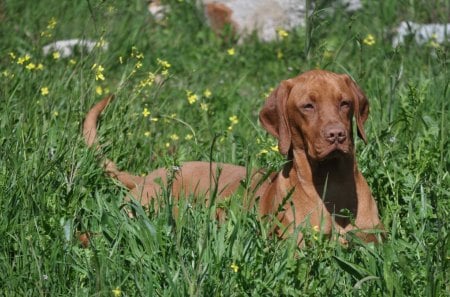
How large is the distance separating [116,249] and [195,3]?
5003 millimetres

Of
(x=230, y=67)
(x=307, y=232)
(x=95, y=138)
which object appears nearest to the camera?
(x=307, y=232)

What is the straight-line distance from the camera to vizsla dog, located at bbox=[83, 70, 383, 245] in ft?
17.1

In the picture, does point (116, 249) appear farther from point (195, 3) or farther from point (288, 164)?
point (195, 3)

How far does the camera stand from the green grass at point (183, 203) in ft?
15.1

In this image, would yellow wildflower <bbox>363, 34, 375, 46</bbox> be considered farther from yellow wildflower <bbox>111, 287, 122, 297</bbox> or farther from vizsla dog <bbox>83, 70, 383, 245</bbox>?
yellow wildflower <bbox>111, 287, 122, 297</bbox>

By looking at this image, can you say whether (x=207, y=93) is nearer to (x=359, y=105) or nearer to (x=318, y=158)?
(x=359, y=105)

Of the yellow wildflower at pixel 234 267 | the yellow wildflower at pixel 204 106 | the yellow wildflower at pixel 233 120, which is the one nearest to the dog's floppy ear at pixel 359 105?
the yellow wildflower at pixel 234 267

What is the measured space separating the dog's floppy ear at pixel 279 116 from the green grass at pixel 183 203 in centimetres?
28

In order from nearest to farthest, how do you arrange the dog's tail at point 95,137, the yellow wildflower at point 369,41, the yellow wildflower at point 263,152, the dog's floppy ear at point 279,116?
the dog's floppy ear at point 279,116 < the yellow wildflower at point 263,152 < the dog's tail at point 95,137 < the yellow wildflower at point 369,41

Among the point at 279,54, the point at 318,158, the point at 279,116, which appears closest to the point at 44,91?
the point at 279,116

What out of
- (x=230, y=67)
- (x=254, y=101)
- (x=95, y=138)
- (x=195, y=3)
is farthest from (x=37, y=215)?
(x=195, y=3)

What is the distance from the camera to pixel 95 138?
6.11 metres

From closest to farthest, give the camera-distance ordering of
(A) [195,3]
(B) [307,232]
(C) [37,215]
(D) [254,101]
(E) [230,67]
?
(B) [307,232] → (C) [37,215] → (D) [254,101] → (E) [230,67] → (A) [195,3]

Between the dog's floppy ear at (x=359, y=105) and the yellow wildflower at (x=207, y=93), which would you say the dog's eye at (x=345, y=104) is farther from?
the yellow wildflower at (x=207, y=93)
